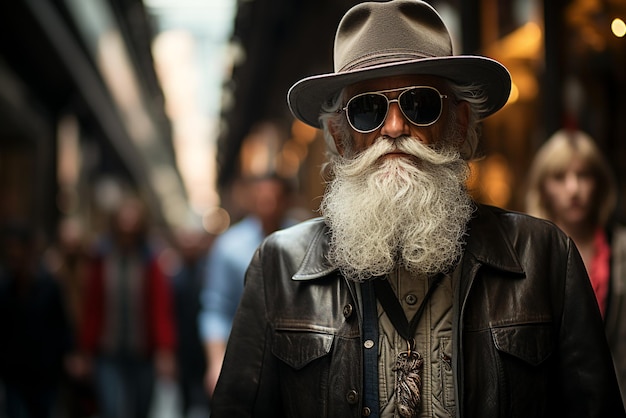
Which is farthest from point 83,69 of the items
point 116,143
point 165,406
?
point 116,143

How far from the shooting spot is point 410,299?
7.30 feet

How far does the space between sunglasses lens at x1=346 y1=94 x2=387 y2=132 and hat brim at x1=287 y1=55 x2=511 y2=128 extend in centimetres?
5

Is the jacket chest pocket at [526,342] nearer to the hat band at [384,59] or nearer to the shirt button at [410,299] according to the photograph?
the shirt button at [410,299]

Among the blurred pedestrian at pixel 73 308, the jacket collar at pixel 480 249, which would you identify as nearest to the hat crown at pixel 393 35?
the jacket collar at pixel 480 249

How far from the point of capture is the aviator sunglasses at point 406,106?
2227 mm

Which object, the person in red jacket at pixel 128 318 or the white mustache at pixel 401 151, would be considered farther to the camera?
the person in red jacket at pixel 128 318

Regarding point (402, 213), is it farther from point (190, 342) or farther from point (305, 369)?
point (190, 342)

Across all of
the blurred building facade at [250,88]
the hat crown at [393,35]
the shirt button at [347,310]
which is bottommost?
the shirt button at [347,310]

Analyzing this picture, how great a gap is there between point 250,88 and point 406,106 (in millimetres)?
10565

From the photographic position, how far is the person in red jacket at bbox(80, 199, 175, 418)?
6.84 meters

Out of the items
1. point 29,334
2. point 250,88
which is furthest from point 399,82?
point 250,88

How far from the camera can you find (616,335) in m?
3.34

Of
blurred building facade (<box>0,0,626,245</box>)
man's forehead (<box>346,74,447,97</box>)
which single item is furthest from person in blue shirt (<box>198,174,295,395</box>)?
man's forehead (<box>346,74,447,97</box>)

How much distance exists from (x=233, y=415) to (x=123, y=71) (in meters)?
13.5
